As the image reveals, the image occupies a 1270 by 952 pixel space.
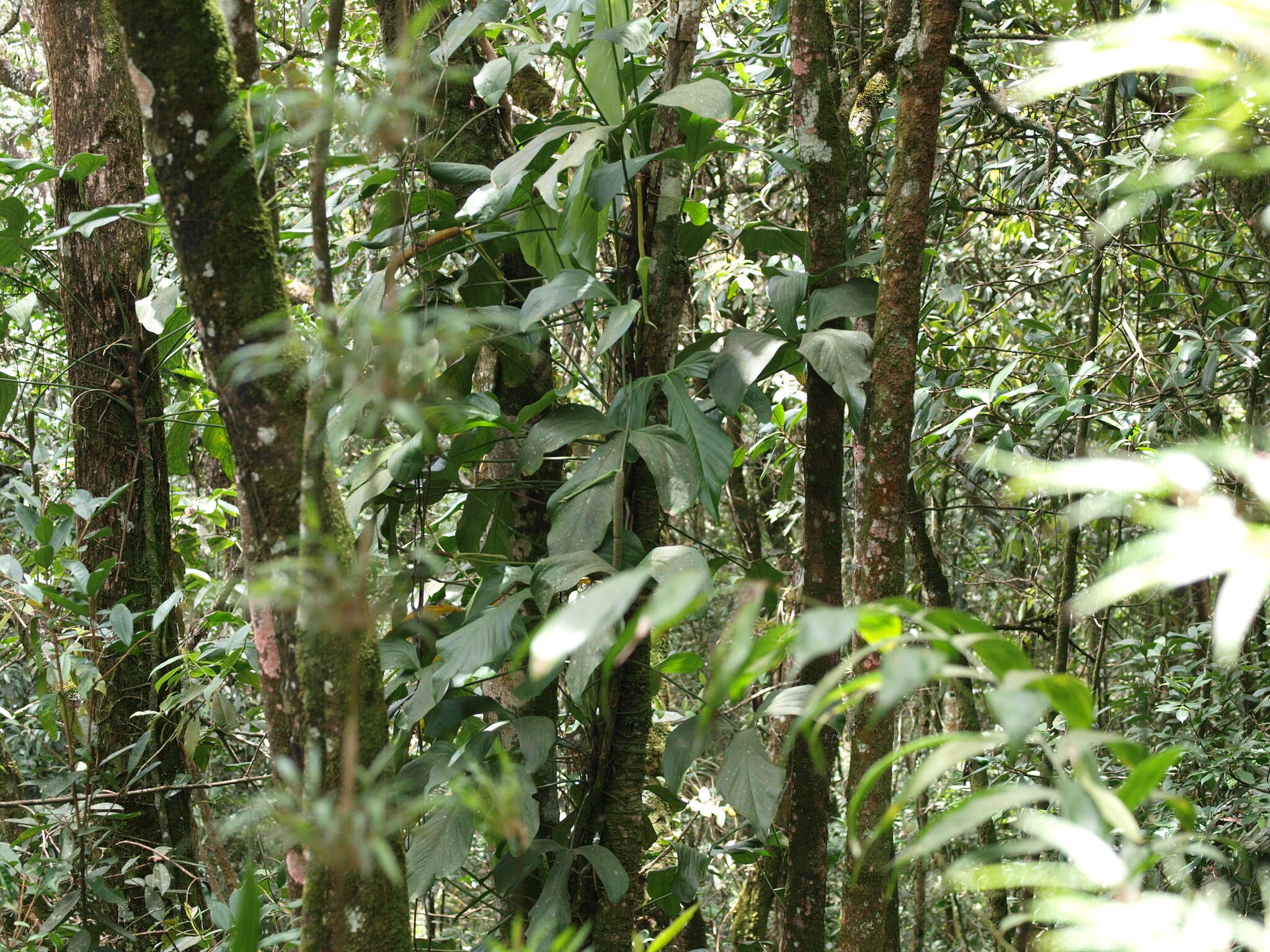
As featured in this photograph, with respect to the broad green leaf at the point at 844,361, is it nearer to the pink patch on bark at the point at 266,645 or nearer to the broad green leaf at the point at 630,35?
the broad green leaf at the point at 630,35

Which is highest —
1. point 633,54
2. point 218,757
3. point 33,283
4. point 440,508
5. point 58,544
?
point 633,54

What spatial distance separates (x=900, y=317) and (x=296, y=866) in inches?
43.2

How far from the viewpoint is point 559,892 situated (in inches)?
55.9

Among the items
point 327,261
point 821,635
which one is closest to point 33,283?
point 327,261

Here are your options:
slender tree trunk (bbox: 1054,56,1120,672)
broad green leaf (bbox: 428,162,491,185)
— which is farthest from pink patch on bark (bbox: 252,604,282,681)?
slender tree trunk (bbox: 1054,56,1120,672)

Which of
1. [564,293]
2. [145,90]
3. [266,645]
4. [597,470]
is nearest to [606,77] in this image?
[564,293]

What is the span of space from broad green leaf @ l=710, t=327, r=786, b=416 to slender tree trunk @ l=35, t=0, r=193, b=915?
1326 millimetres

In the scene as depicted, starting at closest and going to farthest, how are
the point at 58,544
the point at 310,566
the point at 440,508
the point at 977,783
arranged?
1. the point at 310,566
2. the point at 58,544
3. the point at 440,508
4. the point at 977,783

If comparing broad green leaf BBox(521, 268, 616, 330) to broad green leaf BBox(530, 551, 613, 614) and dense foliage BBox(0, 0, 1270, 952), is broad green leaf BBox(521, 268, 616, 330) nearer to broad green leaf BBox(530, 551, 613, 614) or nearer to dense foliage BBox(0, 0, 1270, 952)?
dense foliage BBox(0, 0, 1270, 952)

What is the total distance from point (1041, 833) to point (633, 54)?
1.32 m

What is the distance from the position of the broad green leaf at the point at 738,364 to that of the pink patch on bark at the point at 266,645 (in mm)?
728

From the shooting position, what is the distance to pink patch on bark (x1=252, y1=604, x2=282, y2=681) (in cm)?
112

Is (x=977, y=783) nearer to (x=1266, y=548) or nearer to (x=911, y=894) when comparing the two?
(x=911, y=894)

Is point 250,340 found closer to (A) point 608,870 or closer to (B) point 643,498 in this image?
(B) point 643,498
